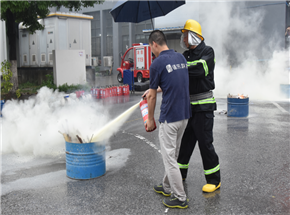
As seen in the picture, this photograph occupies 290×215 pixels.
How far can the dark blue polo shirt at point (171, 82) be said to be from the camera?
3.18 metres

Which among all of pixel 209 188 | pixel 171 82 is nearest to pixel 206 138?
pixel 209 188

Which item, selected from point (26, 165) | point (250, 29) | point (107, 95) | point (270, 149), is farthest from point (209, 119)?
point (250, 29)

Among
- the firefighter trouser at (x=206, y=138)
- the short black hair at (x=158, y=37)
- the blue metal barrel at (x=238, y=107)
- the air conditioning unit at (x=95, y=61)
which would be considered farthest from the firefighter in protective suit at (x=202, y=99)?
the air conditioning unit at (x=95, y=61)

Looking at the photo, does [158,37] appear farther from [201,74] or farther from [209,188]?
[209,188]

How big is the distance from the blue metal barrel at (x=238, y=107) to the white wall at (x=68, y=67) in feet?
29.6

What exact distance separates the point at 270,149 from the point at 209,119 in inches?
103

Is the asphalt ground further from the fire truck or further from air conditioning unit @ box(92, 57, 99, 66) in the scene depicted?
air conditioning unit @ box(92, 57, 99, 66)

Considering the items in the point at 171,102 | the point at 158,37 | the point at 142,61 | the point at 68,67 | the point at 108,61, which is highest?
the point at 108,61

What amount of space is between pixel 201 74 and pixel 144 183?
175cm

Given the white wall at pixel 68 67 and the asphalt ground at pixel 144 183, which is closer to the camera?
the asphalt ground at pixel 144 183

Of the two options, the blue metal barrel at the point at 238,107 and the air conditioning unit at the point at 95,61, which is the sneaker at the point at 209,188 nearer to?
the blue metal barrel at the point at 238,107

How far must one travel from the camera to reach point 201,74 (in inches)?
136

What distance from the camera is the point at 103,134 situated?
A: 4355 mm

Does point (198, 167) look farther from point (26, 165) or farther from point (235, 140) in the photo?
point (26, 165)
